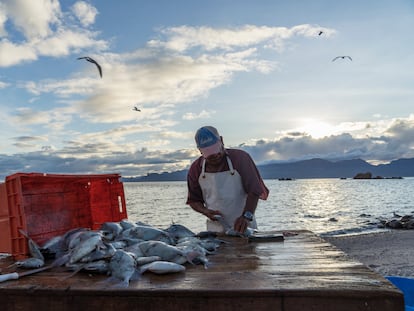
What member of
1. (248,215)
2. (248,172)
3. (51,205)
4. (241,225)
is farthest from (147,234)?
(248,172)

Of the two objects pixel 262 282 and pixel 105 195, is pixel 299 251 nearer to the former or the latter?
pixel 262 282

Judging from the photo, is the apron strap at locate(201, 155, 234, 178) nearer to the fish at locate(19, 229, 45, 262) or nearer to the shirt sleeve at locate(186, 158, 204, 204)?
the shirt sleeve at locate(186, 158, 204, 204)

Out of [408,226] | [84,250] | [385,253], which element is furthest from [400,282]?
[408,226]

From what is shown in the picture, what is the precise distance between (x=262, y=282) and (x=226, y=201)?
10.6 ft

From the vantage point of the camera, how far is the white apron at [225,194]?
5684mm

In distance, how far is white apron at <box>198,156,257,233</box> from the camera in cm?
568

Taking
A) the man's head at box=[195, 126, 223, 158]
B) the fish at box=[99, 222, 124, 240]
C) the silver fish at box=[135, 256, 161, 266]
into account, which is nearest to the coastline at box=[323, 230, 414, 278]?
the man's head at box=[195, 126, 223, 158]

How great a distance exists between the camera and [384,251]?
639 inches

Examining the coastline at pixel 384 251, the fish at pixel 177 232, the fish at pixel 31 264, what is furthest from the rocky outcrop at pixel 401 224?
the fish at pixel 31 264

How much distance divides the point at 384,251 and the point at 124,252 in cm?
1553

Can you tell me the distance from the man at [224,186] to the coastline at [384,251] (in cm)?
736

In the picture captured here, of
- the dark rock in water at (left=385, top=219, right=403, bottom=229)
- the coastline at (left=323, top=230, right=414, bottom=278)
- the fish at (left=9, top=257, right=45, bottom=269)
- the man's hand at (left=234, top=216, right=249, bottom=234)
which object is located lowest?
the dark rock in water at (left=385, top=219, right=403, bottom=229)

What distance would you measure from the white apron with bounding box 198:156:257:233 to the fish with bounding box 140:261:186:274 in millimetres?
2758

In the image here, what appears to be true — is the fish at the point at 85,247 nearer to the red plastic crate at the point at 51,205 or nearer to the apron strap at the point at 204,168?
the red plastic crate at the point at 51,205
